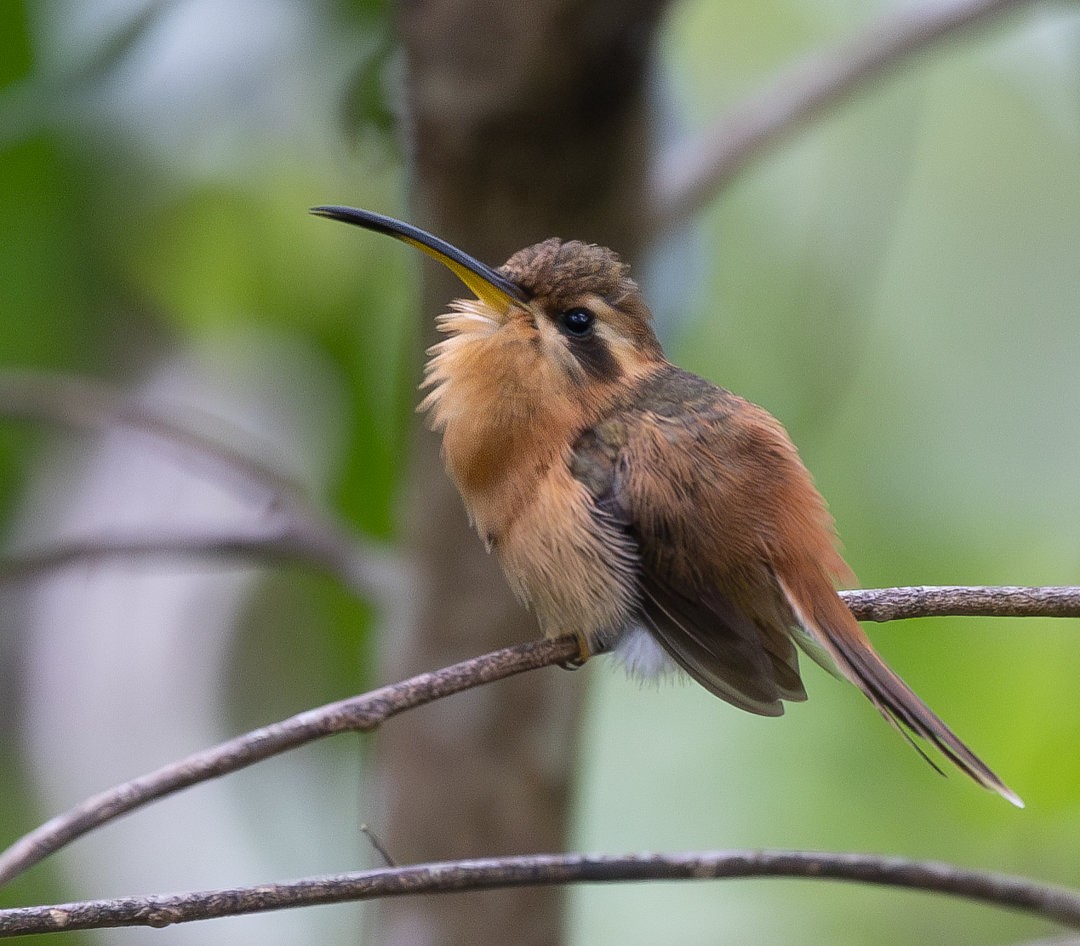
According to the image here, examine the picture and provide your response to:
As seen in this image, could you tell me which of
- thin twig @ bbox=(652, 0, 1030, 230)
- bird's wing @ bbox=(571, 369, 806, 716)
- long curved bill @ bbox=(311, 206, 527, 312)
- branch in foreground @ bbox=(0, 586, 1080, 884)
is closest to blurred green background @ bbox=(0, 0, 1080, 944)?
thin twig @ bbox=(652, 0, 1030, 230)

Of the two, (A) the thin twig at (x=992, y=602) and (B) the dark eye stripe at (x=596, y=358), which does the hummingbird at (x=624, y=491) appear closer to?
(B) the dark eye stripe at (x=596, y=358)

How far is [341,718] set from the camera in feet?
5.24

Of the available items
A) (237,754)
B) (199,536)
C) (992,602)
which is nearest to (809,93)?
(199,536)

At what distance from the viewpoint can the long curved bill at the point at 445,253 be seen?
204 centimetres

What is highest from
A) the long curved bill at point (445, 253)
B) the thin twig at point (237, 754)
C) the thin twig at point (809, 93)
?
the thin twig at point (809, 93)

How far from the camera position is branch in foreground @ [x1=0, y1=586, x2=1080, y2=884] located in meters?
1.55

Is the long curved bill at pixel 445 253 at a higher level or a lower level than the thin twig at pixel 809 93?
lower

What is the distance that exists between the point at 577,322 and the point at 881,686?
79cm

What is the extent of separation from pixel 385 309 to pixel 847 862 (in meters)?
2.83

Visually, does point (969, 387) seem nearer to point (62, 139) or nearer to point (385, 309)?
point (385, 309)

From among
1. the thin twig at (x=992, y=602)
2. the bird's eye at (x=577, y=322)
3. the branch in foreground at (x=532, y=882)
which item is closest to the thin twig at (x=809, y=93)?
the bird's eye at (x=577, y=322)

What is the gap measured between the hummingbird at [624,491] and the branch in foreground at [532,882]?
0.79 feet

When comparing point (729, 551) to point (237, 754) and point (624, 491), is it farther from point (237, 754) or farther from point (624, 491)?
point (237, 754)

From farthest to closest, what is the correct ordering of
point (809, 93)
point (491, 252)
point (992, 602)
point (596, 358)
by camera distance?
point (809, 93) → point (491, 252) → point (596, 358) → point (992, 602)
